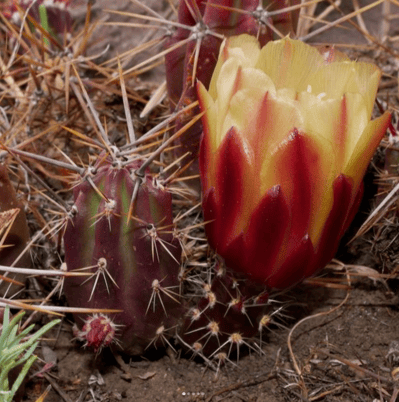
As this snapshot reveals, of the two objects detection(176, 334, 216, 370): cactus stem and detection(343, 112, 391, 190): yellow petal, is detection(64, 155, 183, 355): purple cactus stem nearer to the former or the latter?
detection(176, 334, 216, 370): cactus stem

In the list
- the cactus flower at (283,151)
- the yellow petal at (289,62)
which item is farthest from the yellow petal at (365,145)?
the yellow petal at (289,62)

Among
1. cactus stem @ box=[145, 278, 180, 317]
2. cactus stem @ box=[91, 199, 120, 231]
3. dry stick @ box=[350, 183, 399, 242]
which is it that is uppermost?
cactus stem @ box=[91, 199, 120, 231]

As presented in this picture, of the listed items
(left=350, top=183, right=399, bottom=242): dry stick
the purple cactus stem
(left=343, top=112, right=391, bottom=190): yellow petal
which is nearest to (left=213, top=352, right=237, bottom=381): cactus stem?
the purple cactus stem

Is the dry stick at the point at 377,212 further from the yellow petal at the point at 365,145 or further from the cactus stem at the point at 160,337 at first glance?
the cactus stem at the point at 160,337

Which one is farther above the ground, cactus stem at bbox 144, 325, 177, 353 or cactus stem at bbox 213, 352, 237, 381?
cactus stem at bbox 144, 325, 177, 353

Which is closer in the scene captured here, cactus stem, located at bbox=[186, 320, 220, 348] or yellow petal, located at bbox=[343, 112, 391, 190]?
yellow petal, located at bbox=[343, 112, 391, 190]

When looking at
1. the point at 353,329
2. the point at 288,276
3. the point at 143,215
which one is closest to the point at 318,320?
the point at 353,329

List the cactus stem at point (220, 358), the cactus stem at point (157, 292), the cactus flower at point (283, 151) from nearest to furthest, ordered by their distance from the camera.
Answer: the cactus flower at point (283, 151) < the cactus stem at point (157, 292) < the cactus stem at point (220, 358)
